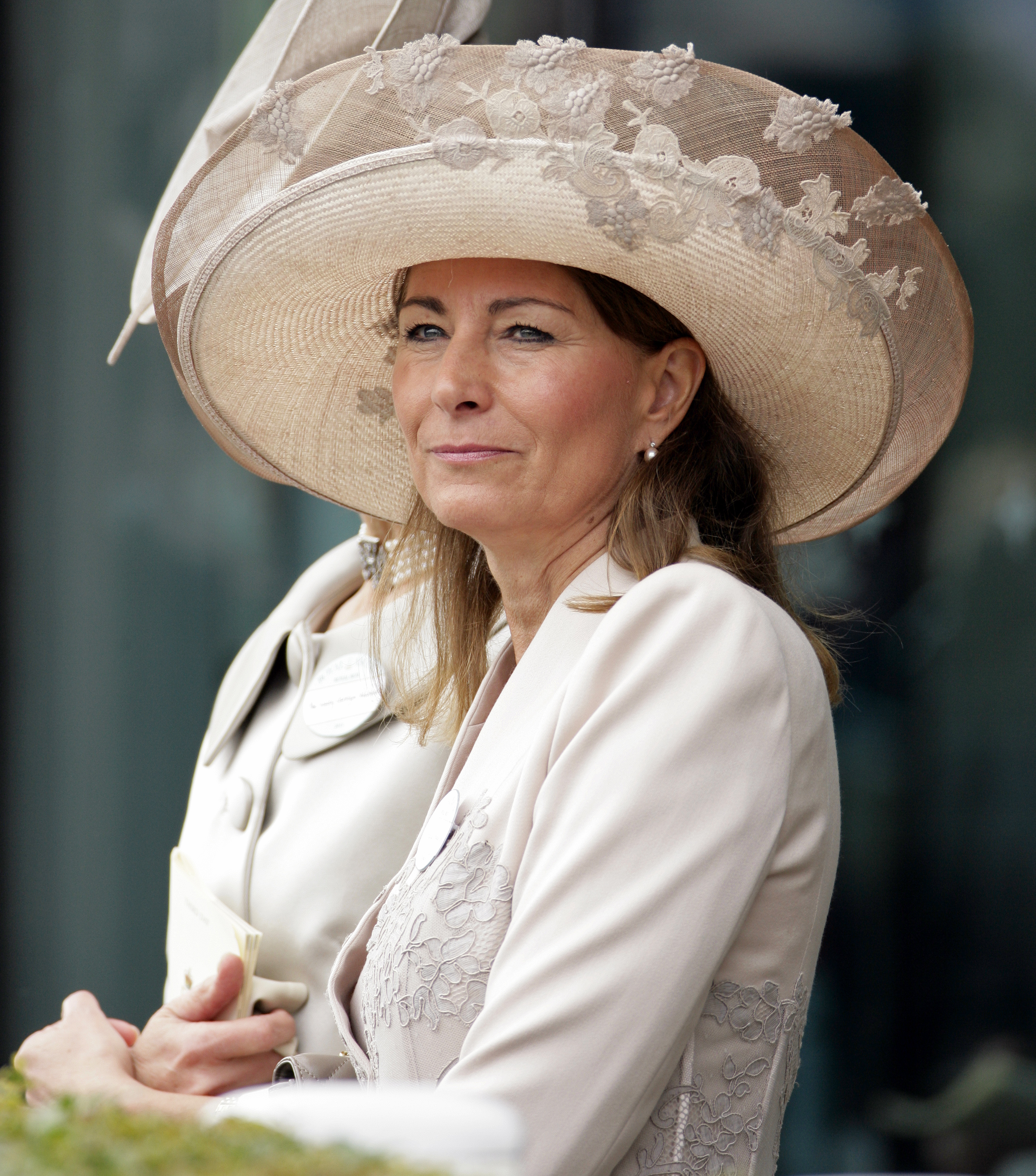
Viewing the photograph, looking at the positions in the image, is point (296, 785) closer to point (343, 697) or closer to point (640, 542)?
point (343, 697)

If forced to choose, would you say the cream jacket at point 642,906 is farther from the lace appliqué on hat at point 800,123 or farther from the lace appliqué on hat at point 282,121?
the lace appliqué on hat at point 282,121

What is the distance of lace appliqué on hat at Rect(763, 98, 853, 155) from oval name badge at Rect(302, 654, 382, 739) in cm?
114

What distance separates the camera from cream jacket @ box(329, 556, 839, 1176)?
1.45 m

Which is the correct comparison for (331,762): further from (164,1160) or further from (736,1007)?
(164,1160)

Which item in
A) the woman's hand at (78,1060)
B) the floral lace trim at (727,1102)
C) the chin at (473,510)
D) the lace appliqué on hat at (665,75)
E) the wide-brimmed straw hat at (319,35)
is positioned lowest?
the woman's hand at (78,1060)

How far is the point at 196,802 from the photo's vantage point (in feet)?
8.52

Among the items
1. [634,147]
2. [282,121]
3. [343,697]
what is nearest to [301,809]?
[343,697]

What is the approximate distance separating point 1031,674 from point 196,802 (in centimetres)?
223

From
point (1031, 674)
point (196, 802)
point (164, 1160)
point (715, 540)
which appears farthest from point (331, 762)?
point (1031, 674)

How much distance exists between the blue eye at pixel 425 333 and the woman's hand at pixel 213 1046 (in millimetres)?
982

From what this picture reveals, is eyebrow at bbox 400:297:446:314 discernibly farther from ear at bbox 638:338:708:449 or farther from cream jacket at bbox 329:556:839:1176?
cream jacket at bbox 329:556:839:1176

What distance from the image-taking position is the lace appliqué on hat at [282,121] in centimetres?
202

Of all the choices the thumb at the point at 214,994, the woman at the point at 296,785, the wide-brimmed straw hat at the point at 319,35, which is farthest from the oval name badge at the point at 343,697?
the wide-brimmed straw hat at the point at 319,35

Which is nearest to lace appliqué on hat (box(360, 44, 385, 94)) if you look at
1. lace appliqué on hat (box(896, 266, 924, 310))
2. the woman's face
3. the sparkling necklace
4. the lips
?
the woman's face
